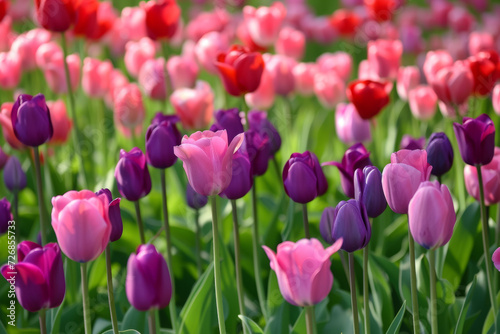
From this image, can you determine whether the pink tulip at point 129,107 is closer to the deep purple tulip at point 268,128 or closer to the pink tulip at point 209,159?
the deep purple tulip at point 268,128

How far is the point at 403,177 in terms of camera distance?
1180mm

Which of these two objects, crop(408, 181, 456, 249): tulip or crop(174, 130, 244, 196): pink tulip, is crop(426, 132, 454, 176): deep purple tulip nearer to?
crop(408, 181, 456, 249): tulip

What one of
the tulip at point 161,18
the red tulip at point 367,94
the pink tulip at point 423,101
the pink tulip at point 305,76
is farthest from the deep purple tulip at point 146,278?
the pink tulip at point 305,76

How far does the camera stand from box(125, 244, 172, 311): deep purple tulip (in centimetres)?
110

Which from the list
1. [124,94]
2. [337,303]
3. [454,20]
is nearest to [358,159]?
[337,303]

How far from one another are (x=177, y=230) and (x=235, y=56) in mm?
609

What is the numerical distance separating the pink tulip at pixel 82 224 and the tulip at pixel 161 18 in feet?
4.06

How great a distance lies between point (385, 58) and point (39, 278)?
1.79 m

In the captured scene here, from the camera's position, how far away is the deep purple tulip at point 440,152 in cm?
145

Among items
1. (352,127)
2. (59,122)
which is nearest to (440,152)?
(352,127)

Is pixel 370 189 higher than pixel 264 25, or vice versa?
pixel 264 25

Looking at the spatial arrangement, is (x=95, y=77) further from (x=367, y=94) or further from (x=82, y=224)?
(x=82, y=224)

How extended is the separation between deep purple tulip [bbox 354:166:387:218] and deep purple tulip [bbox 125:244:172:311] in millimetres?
400

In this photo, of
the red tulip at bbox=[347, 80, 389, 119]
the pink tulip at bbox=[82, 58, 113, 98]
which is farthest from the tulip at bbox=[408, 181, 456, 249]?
the pink tulip at bbox=[82, 58, 113, 98]
